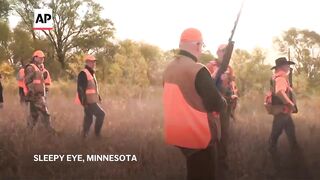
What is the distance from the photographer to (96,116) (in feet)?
16.4

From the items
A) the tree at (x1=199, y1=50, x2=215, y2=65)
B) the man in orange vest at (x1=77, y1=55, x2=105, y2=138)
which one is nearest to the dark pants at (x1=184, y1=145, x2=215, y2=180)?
the tree at (x1=199, y1=50, x2=215, y2=65)

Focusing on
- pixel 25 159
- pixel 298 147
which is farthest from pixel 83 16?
pixel 298 147

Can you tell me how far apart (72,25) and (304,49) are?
2474 mm

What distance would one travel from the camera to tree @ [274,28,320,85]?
15.8 ft

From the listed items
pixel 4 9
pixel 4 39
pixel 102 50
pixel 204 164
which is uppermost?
pixel 4 9

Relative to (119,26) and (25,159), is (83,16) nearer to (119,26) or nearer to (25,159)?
(119,26)

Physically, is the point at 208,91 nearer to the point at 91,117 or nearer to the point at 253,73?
the point at 253,73

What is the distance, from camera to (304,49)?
16.3ft

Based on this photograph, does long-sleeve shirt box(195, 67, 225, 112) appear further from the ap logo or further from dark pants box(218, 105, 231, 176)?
the ap logo

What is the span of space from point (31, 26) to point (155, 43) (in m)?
1.30

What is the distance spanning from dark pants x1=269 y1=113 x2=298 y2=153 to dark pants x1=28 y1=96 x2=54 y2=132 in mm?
2355

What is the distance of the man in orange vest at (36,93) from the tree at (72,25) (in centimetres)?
24

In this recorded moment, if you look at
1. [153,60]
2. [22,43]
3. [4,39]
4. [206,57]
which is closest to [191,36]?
[206,57]

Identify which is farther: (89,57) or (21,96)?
(21,96)
